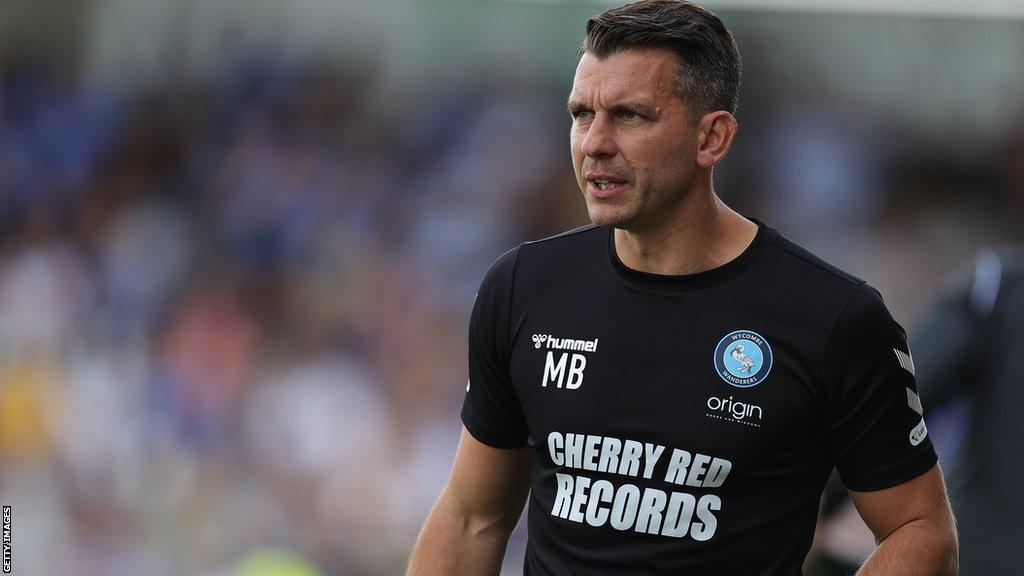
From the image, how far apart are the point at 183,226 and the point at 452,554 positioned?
5009 millimetres

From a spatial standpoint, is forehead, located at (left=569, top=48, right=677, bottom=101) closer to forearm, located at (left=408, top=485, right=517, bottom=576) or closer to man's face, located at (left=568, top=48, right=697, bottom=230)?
man's face, located at (left=568, top=48, right=697, bottom=230)

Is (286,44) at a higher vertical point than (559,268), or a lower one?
higher

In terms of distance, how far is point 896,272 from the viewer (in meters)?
A: 7.03

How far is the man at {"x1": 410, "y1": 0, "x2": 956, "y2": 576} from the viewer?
2.37m

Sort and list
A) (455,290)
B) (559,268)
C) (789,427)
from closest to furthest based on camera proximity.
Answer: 1. (789,427)
2. (559,268)
3. (455,290)

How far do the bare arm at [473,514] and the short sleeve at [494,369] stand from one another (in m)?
0.04

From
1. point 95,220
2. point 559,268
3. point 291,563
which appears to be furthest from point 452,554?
point 95,220

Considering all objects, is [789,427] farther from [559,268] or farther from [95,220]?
[95,220]

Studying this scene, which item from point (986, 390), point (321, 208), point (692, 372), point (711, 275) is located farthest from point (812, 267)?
point (321, 208)

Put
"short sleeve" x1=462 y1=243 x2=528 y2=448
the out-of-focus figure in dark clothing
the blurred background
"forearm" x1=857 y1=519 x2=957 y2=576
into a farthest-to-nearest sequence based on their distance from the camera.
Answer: the blurred background → the out-of-focus figure in dark clothing → "short sleeve" x1=462 y1=243 x2=528 y2=448 → "forearm" x1=857 y1=519 x2=957 y2=576

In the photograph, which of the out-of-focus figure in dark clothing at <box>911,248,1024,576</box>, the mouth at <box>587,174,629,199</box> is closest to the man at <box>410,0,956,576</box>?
the mouth at <box>587,174,629,199</box>

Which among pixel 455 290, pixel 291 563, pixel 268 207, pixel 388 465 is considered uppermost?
pixel 268 207

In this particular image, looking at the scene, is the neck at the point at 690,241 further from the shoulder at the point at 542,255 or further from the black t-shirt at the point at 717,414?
the shoulder at the point at 542,255

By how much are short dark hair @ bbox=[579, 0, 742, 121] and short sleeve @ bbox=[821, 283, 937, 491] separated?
0.52 meters
